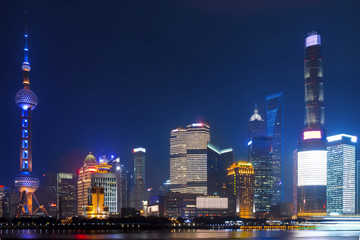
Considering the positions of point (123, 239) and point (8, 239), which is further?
point (123, 239)

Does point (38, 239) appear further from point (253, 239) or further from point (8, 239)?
point (253, 239)

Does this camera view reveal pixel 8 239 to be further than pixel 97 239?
No

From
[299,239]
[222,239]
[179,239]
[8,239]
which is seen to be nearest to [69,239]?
[8,239]

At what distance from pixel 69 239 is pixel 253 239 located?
5594 centimetres

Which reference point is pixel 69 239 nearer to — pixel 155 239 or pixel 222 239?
pixel 155 239

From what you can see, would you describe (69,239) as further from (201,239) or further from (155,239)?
(201,239)

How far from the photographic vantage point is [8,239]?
458 ft

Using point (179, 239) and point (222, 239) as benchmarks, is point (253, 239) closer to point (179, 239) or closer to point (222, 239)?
point (222, 239)

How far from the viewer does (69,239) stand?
147 m

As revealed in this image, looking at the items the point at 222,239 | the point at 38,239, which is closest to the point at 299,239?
the point at 222,239

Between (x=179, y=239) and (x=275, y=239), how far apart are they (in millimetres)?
31103

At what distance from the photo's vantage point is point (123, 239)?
150 metres

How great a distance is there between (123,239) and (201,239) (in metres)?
23.8

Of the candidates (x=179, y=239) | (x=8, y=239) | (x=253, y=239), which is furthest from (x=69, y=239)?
(x=253, y=239)
